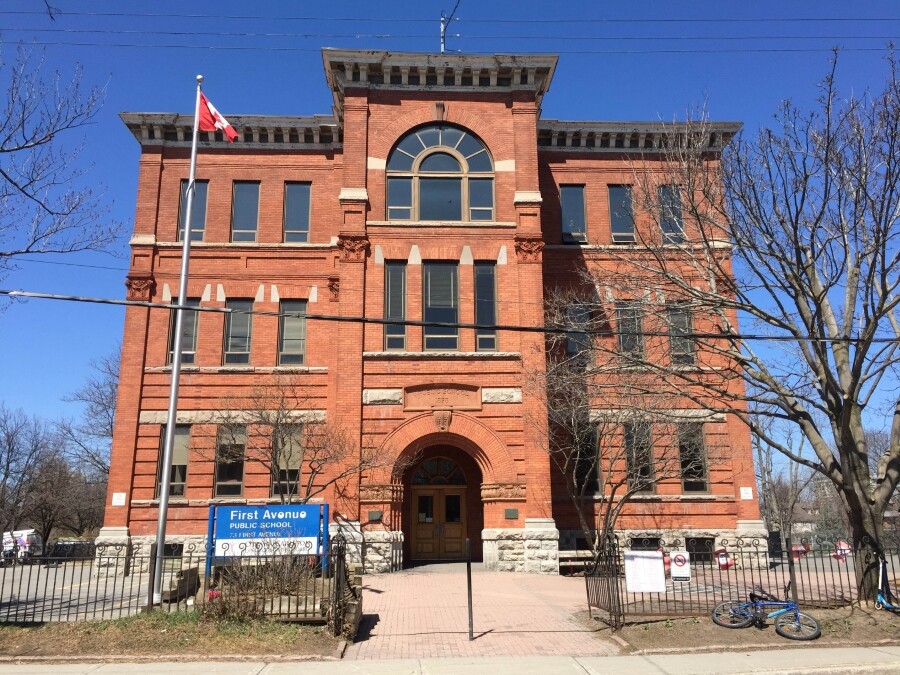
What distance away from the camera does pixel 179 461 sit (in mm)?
23375

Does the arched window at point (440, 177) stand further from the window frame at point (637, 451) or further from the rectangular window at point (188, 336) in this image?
the window frame at point (637, 451)

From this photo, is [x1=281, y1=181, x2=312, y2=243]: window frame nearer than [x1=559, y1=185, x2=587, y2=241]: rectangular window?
Yes

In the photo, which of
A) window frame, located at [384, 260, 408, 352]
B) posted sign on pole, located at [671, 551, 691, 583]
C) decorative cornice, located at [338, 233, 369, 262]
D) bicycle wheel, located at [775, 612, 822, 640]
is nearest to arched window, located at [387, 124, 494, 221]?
decorative cornice, located at [338, 233, 369, 262]

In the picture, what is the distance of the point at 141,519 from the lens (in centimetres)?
2273

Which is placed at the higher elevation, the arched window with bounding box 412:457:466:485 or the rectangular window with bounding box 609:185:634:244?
the rectangular window with bounding box 609:185:634:244

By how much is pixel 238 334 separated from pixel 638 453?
13969 mm

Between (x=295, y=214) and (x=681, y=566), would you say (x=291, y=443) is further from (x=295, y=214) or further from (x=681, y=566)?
(x=681, y=566)

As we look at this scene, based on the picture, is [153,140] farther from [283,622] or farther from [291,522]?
[283,622]

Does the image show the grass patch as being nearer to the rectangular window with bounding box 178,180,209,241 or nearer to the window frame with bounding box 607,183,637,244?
the rectangular window with bounding box 178,180,209,241

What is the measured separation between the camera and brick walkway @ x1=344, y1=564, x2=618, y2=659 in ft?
35.2

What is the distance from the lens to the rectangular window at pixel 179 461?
23156 mm

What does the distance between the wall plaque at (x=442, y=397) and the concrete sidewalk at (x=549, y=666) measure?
1189cm

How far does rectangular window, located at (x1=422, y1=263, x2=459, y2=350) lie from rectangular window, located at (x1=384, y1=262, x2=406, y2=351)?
0.69 meters

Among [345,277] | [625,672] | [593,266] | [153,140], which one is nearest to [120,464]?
[345,277]
